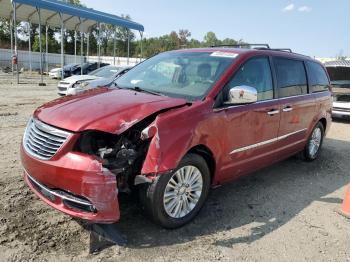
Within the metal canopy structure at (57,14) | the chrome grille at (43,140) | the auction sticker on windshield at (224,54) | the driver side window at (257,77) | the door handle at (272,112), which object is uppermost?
the metal canopy structure at (57,14)

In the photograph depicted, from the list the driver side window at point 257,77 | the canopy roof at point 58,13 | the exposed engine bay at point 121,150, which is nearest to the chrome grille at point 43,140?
the exposed engine bay at point 121,150

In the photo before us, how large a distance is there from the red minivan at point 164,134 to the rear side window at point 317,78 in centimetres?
111

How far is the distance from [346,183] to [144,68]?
366 cm

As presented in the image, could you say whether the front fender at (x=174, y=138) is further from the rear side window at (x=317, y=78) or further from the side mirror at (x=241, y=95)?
the rear side window at (x=317, y=78)

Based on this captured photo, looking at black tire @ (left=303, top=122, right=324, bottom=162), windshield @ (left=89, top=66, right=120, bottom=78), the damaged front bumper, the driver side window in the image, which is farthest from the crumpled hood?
windshield @ (left=89, top=66, right=120, bottom=78)

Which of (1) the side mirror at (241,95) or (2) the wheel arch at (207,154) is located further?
(1) the side mirror at (241,95)

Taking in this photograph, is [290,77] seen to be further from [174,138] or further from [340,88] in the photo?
[340,88]

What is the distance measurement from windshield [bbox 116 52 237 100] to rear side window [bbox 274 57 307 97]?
1.02 meters

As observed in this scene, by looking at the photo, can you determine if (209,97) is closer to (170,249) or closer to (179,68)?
(179,68)

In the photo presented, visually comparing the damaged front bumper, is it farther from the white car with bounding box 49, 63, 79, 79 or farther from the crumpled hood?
the white car with bounding box 49, 63, 79, 79

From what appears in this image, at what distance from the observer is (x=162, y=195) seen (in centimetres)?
375

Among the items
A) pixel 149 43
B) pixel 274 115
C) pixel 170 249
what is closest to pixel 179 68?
pixel 274 115

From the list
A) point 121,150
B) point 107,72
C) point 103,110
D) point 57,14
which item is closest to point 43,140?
point 103,110

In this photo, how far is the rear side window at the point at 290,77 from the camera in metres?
Result: 5.48
